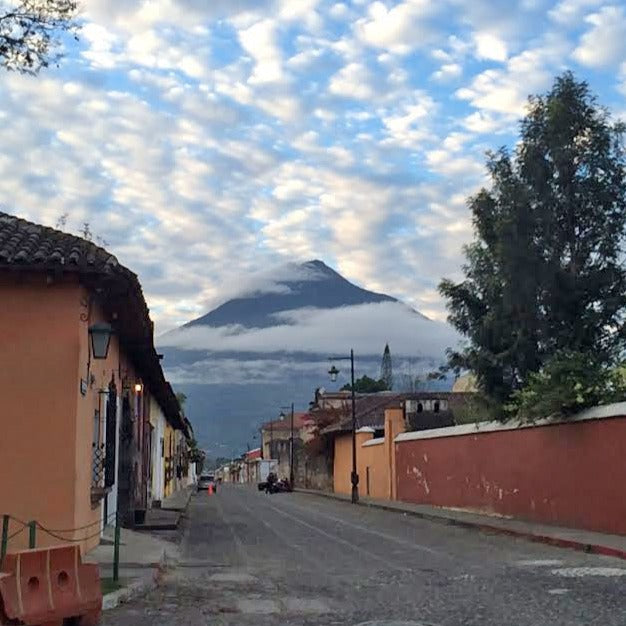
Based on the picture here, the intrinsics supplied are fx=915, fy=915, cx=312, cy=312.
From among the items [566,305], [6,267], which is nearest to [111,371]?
[6,267]

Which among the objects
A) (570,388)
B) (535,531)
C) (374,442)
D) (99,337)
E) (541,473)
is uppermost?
(99,337)

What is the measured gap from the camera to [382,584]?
1190cm

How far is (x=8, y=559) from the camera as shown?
8266 mm

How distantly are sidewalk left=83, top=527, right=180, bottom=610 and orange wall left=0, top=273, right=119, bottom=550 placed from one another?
3.23 ft

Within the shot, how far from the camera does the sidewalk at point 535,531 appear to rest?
1584cm

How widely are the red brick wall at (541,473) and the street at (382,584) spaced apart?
6.19ft

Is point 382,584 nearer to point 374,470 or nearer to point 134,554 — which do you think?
point 134,554

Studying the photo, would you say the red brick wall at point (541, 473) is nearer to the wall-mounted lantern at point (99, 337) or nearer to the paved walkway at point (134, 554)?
the paved walkway at point (134, 554)

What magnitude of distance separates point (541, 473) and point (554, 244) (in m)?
10.2

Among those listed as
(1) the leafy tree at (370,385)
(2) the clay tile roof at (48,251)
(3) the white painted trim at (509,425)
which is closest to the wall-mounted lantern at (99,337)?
(2) the clay tile roof at (48,251)

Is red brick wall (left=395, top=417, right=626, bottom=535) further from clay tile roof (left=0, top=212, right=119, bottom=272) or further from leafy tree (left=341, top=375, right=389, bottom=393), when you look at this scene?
leafy tree (left=341, top=375, right=389, bottom=393)

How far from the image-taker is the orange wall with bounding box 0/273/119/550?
12.6 metres

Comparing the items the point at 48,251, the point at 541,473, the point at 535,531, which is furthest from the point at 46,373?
the point at 541,473

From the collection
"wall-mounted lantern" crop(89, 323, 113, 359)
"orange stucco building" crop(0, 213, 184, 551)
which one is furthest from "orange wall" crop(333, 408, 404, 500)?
"wall-mounted lantern" crop(89, 323, 113, 359)
